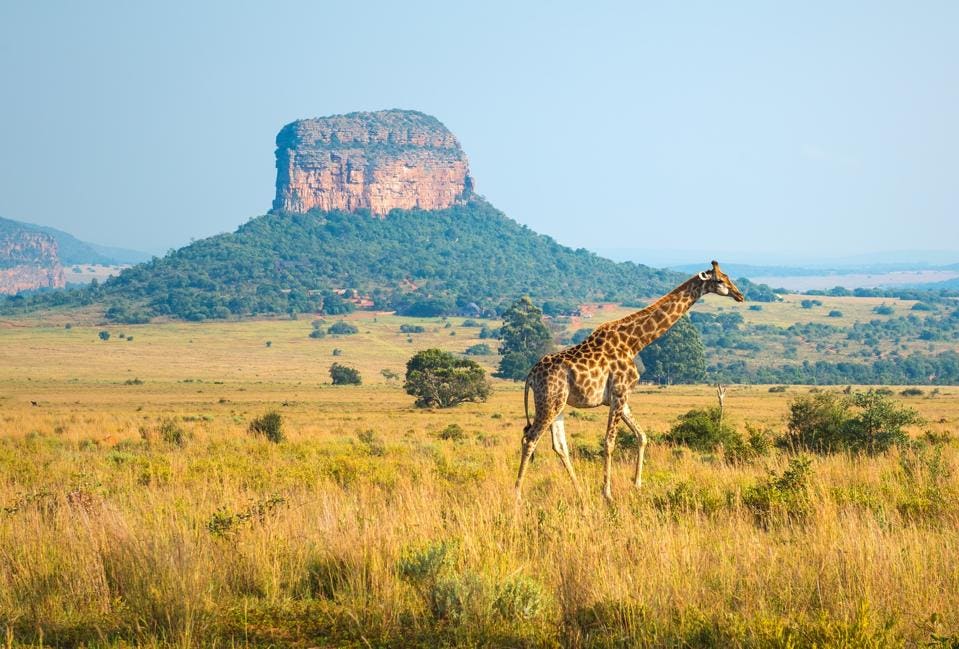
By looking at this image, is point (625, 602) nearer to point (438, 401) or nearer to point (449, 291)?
point (438, 401)

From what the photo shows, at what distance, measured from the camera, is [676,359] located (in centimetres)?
9819

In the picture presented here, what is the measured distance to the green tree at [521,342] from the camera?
3772 inches

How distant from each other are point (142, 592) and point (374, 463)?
28.7 feet

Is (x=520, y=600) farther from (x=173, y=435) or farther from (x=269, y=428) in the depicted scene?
(x=269, y=428)

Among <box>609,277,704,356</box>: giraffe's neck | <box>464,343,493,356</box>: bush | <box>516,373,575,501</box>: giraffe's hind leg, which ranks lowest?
<box>464,343,493,356</box>: bush

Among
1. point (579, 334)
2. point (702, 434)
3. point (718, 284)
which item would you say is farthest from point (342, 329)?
point (718, 284)

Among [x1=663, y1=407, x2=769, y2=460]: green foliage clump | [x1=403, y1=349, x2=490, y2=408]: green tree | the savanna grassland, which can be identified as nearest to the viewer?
the savanna grassland

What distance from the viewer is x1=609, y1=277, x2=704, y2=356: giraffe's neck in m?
11.6

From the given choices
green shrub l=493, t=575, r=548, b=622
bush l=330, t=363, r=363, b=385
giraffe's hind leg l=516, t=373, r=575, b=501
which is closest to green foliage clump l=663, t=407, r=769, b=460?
giraffe's hind leg l=516, t=373, r=575, b=501

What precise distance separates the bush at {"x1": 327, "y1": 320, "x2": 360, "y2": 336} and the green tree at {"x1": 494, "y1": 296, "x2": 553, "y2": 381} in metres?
35.5

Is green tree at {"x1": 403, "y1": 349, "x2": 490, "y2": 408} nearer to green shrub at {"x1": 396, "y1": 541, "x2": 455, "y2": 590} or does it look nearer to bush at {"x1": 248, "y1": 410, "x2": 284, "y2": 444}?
bush at {"x1": 248, "y1": 410, "x2": 284, "y2": 444}

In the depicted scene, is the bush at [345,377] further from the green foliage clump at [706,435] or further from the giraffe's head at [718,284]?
the giraffe's head at [718,284]

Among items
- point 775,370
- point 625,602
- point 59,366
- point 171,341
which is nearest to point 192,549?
point 625,602

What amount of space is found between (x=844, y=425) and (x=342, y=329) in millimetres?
122179
